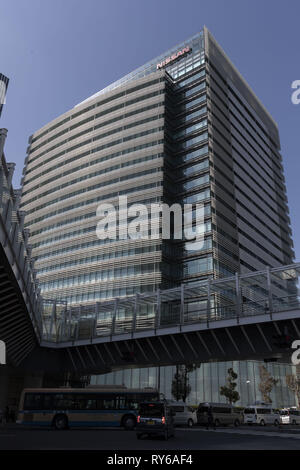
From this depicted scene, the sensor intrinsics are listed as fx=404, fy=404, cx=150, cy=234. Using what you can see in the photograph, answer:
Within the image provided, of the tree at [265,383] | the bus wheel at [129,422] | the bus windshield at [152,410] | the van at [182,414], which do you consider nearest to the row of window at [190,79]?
the tree at [265,383]

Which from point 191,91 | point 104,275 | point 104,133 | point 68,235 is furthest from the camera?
point 104,133

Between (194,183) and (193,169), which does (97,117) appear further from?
(194,183)

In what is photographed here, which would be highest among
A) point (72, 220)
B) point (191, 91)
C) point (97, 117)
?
point (191, 91)

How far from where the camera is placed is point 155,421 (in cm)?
2038

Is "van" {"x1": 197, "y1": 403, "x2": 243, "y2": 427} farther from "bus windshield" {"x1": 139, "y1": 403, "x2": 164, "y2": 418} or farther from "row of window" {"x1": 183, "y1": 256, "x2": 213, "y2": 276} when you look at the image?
"row of window" {"x1": 183, "y1": 256, "x2": 213, "y2": 276}

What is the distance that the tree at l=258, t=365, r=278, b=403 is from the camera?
2837 inches

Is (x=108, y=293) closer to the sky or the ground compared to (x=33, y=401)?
closer to the sky

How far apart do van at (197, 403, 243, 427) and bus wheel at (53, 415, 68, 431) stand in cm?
1620

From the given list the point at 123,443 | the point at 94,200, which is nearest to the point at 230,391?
the point at 94,200

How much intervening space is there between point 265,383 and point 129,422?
50.3 metres

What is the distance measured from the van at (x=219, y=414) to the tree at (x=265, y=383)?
28868mm

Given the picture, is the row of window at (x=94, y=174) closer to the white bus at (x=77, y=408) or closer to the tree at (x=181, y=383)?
the tree at (x=181, y=383)

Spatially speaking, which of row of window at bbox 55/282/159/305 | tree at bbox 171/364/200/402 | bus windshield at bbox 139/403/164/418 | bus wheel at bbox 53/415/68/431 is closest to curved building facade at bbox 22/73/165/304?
row of window at bbox 55/282/159/305

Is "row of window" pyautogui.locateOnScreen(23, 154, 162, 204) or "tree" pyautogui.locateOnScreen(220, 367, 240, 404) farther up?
"row of window" pyautogui.locateOnScreen(23, 154, 162, 204)
